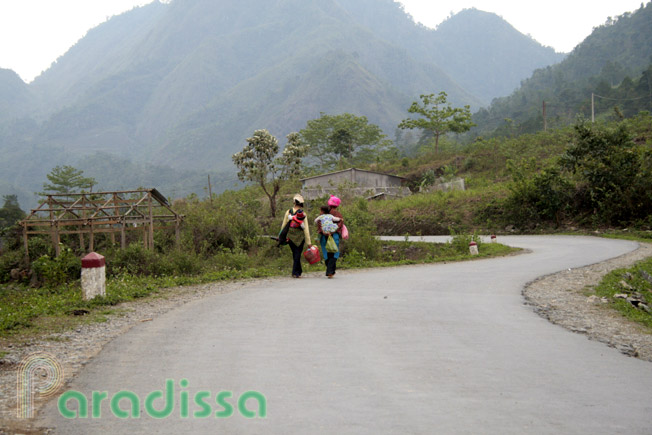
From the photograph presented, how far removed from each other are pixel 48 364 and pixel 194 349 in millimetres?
1587

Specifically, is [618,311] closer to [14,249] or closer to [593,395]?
[593,395]

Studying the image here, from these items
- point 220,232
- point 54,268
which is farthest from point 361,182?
point 54,268

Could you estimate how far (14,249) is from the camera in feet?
88.3

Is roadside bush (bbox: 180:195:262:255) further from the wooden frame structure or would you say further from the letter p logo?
the letter p logo

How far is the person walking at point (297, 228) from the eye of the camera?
43.3 ft

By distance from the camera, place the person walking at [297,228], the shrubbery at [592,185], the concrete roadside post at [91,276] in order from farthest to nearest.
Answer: the shrubbery at [592,185]
the person walking at [297,228]
the concrete roadside post at [91,276]

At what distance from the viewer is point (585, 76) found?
5310 inches

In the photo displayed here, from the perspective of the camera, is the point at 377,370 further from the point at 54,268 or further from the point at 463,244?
the point at 463,244

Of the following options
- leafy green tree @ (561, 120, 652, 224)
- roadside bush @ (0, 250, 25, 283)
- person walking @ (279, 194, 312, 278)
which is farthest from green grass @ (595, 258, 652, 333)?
roadside bush @ (0, 250, 25, 283)

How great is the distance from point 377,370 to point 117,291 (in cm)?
744

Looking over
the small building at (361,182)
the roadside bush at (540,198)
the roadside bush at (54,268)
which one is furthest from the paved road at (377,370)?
the small building at (361,182)

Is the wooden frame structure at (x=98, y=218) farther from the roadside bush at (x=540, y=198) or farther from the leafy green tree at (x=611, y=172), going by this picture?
the leafy green tree at (x=611, y=172)

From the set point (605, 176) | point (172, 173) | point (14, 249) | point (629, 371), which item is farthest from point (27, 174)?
point (629, 371)

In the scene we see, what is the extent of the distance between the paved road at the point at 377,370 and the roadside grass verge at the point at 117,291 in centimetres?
151
